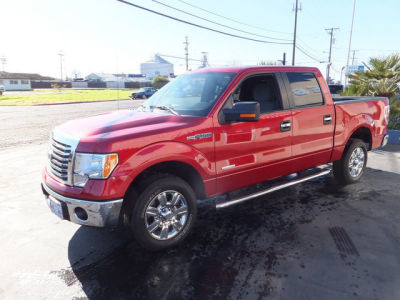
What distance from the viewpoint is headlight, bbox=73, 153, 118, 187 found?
2896 millimetres

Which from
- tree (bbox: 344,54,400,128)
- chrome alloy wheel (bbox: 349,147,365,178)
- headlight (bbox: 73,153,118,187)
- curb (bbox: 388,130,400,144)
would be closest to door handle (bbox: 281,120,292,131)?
chrome alloy wheel (bbox: 349,147,365,178)

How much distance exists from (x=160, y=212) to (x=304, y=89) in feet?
9.12

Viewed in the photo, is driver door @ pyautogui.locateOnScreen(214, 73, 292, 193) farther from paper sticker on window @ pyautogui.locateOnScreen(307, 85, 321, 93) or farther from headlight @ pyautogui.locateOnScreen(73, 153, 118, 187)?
headlight @ pyautogui.locateOnScreen(73, 153, 118, 187)

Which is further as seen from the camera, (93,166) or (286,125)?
(286,125)

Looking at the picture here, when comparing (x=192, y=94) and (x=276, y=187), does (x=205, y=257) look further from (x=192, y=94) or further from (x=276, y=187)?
(x=192, y=94)

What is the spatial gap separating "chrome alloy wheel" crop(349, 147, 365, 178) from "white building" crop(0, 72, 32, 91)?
271 ft

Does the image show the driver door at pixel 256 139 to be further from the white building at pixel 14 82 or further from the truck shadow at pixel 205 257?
the white building at pixel 14 82

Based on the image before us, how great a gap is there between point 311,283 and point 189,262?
1167mm

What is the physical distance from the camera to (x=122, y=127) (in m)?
3.27

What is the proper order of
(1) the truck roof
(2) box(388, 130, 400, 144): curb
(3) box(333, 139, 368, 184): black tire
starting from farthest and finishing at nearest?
1. (2) box(388, 130, 400, 144): curb
2. (3) box(333, 139, 368, 184): black tire
3. (1) the truck roof

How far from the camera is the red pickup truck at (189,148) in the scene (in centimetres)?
298

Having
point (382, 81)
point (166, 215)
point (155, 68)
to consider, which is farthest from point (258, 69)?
point (155, 68)

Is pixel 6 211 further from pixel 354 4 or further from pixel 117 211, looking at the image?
pixel 354 4

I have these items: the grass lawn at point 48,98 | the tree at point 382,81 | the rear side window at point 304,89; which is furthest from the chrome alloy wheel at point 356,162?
the grass lawn at point 48,98
